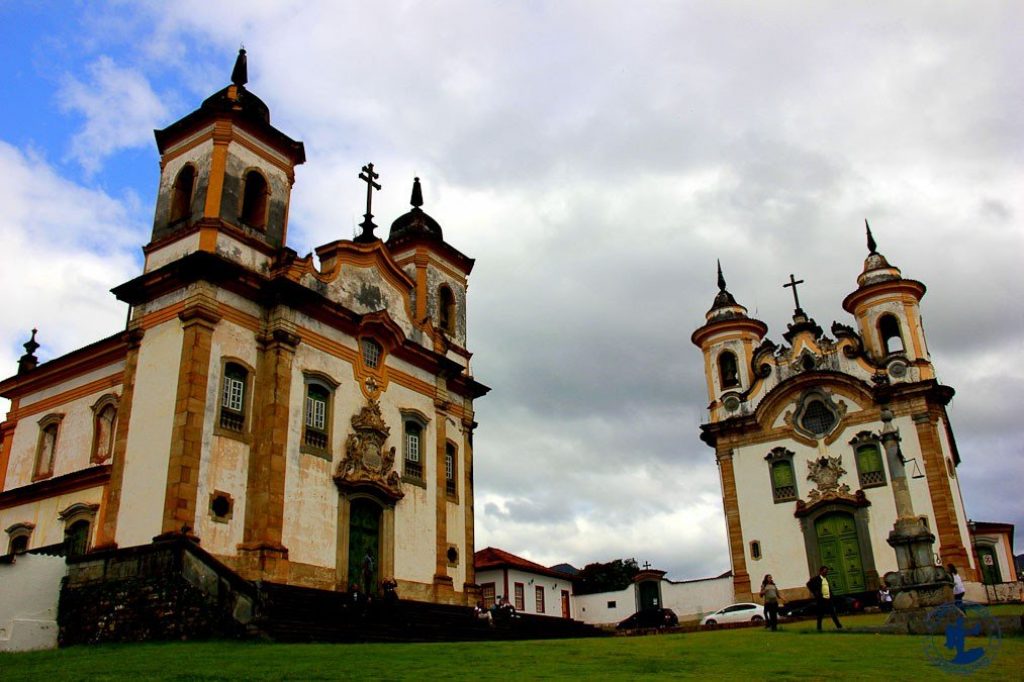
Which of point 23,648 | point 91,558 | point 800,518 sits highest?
point 800,518

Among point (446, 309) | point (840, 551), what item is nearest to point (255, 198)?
point (446, 309)

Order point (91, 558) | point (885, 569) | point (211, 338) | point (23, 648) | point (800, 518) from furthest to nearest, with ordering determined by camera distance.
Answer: point (800, 518) → point (885, 569) → point (211, 338) → point (91, 558) → point (23, 648)

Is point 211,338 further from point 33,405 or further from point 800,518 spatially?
point 800,518

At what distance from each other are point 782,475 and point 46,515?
2614cm

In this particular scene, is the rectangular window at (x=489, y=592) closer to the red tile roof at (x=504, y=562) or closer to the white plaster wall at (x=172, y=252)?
the red tile roof at (x=504, y=562)

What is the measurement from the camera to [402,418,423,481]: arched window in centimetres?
2525

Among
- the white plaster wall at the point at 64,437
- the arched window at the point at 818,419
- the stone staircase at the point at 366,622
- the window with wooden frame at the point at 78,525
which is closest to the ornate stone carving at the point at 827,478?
the arched window at the point at 818,419

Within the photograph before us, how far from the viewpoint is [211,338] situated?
20.4 meters

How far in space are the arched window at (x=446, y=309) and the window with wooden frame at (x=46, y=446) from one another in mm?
11991

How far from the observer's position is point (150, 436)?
19594 mm

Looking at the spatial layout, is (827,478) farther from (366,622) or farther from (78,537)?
(78,537)

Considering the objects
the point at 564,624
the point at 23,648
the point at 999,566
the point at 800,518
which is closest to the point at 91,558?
Result: the point at 23,648

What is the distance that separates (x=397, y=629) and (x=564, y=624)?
28.1 feet

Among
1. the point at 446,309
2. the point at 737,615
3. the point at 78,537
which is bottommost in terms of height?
the point at 737,615
